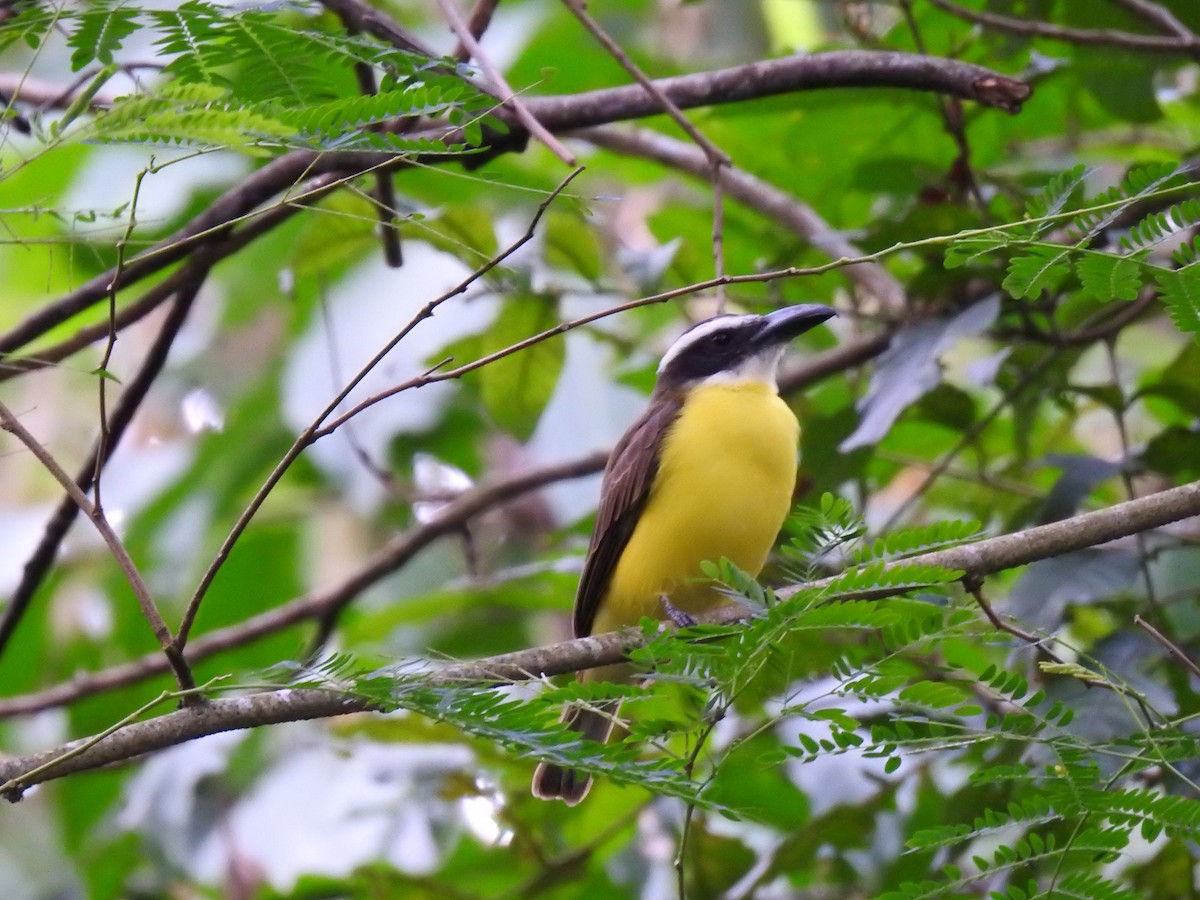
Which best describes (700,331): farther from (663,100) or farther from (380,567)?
(380,567)

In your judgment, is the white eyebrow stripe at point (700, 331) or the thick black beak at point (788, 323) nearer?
the thick black beak at point (788, 323)

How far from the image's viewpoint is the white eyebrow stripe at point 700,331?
4277 millimetres

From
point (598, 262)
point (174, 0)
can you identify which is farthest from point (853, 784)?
point (174, 0)

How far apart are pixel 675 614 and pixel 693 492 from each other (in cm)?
34

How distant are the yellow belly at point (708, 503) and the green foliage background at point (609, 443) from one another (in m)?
0.27

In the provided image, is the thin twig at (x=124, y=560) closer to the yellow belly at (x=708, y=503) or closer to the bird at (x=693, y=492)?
the bird at (x=693, y=492)

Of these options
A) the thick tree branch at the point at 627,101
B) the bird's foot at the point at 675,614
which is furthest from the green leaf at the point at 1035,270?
the bird's foot at the point at 675,614

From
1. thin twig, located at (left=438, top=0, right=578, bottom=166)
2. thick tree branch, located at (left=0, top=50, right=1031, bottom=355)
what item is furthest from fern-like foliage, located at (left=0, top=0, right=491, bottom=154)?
thick tree branch, located at (left=0, top=50, right=1031, bottom=355)

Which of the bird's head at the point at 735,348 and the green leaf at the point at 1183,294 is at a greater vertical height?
the green leaf at the point at 1183,294

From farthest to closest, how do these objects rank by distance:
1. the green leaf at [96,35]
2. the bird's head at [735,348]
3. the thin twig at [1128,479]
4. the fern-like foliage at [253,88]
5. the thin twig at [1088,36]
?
the bird's head at [735,348] → the thin twig at [1088,36] → the thin twig at [1128,479] → the green leaf at [96,35] → the fern-like foliage at [253,88]

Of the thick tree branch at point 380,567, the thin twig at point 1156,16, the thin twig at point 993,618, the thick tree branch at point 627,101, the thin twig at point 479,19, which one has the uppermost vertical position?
the thin twig at point 479,19

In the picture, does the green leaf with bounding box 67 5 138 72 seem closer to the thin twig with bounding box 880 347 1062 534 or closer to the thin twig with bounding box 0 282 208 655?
the thin twig with bounding box 0 282 208 655

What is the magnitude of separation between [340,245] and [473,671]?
2.46m

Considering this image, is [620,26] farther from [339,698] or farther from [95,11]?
[339,698]
